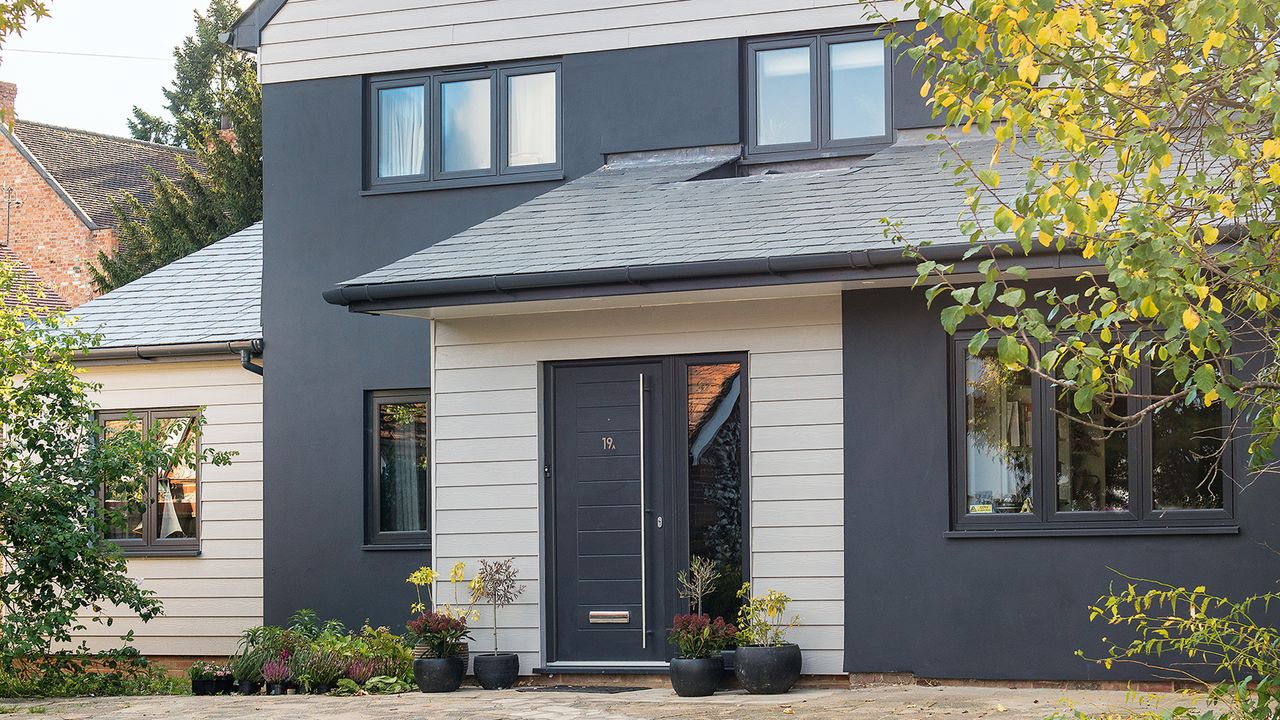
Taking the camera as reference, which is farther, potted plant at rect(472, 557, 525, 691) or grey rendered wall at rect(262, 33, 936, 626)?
grey rendered wall at rect(262, 33, 936, 626)

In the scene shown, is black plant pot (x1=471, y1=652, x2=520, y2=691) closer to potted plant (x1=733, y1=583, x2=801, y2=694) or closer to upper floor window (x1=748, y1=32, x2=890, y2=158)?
potted plant (x1=733, y1=583, x2=801, y2=694)

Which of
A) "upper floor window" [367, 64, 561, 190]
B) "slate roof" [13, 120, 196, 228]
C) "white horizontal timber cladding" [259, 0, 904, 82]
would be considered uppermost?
"slate roof" [13, 120, 196, 228]

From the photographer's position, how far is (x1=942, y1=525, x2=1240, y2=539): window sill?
32.4 feet

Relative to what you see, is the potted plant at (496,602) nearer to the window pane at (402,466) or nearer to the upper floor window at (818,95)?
the window pane at (402,466)

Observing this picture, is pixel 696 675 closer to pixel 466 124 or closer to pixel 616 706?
pixel 616 706

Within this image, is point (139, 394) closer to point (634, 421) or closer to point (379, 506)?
point (379, 506)

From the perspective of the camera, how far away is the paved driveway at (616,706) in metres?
9.12

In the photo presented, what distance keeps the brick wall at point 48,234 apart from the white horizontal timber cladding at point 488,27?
20277 mm

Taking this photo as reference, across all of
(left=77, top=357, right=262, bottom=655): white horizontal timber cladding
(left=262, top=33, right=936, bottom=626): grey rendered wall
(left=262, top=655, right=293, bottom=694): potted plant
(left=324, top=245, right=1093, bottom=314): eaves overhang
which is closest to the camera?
(left=324, top=245, right=1093, bottom=314): eaves overhang

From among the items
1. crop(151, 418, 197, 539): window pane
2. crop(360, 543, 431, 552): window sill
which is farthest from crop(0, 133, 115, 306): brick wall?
crop(360, 543, 431, 552): window sill

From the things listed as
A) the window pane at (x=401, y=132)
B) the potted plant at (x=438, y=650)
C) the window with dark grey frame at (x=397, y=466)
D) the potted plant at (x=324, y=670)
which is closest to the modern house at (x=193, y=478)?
the window with dark grey frame at (x=397, y=466)

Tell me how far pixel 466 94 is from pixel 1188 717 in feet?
30.3

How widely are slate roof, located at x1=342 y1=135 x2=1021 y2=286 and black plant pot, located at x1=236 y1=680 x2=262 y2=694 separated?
3.46 m

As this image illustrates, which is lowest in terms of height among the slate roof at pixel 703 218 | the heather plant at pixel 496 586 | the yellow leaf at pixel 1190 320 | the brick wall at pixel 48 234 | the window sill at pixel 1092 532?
the heather plant at pixel 496 586
